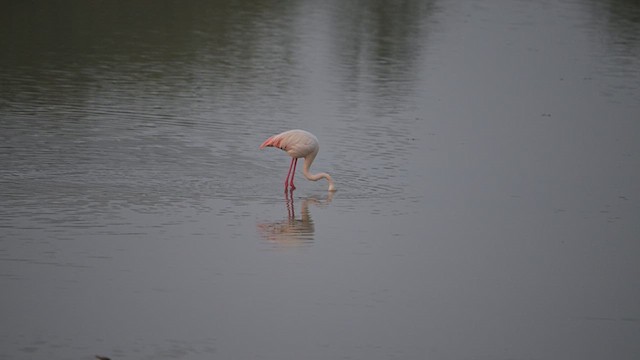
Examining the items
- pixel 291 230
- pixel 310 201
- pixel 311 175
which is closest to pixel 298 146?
pixel 311 175

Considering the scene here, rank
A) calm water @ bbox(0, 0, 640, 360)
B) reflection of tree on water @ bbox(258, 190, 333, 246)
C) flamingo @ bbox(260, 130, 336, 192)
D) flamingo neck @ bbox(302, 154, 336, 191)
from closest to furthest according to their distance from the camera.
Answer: calm water @ bbox(0, 0, 640, 360)
reflection of tree on water @ bbox(258, 190, 333, 246)
flamingo neck @ bbox(302, 154, 336, 191)
flamingo @ bbox(260, 130, 336, 192)

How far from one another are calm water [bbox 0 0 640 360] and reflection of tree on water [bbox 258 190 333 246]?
0.03 metres

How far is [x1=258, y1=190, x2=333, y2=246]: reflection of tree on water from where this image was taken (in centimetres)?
991

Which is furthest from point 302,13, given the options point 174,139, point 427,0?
point 174,139

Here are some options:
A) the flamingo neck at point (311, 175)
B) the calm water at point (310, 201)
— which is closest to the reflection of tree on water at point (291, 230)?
the calm water at point (310, 201)

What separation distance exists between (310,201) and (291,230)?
117 centimetres

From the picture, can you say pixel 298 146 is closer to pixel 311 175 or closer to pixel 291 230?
pixel 311 175

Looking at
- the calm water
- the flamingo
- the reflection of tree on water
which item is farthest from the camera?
the flamingo

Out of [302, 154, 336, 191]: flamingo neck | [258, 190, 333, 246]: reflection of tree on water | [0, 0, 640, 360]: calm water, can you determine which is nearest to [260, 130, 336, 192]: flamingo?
[302, 154, 336, 191]: flamingo neck

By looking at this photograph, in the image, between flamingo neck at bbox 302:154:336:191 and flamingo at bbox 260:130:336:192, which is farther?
flamingo at bbox 260:130:336:192

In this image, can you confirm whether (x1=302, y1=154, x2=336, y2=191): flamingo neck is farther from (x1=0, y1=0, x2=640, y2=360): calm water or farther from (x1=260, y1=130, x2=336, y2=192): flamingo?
(x1=0, y1=0, x2=640, y2=360): calm water

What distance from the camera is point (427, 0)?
3144 cm

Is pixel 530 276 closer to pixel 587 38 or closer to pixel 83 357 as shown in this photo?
pixel 83 357

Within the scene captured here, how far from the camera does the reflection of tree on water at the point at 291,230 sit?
991 centimetres
